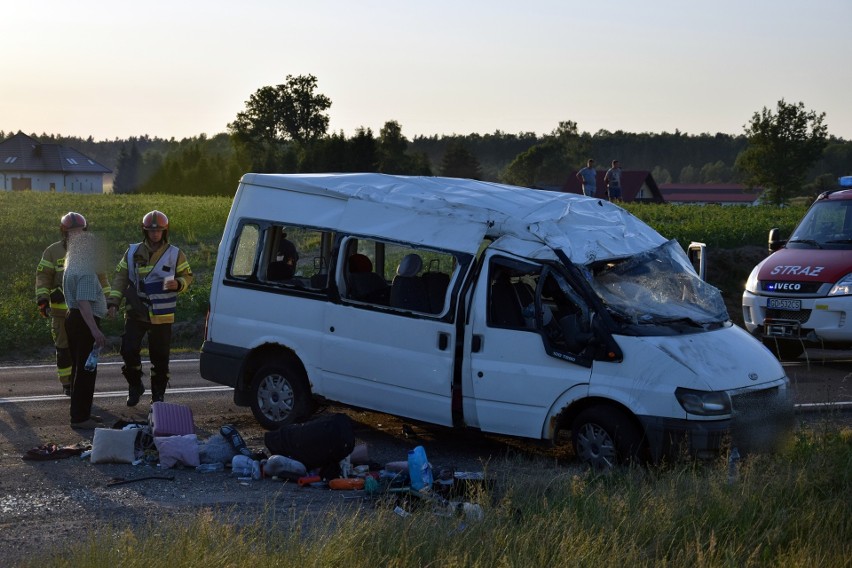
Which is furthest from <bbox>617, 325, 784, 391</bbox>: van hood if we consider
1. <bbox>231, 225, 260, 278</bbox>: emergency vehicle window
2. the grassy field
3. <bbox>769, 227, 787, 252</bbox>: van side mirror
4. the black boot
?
the grassy field

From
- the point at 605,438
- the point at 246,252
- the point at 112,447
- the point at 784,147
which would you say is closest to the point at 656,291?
the point at 605,438

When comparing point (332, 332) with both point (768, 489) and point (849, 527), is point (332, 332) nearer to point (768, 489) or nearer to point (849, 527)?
point (768, 489)

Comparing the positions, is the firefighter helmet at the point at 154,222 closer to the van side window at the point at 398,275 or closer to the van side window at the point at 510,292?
the van side window at the point at 398,275

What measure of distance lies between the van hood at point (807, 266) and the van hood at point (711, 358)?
19.6 feet

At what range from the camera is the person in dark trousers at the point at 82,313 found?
34.2ft

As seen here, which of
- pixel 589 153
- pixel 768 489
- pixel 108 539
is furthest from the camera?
pixel 589 153

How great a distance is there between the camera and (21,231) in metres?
34.8

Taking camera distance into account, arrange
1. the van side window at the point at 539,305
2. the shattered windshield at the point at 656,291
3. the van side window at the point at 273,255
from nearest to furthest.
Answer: the van side window at the point at 539,305 < the shattered windshield at the point at 656,291 < the van side window at the point at 273,255

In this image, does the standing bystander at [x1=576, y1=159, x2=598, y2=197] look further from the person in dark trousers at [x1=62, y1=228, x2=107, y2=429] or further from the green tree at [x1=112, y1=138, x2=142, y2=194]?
the green tree at [x1=112, y1=138, x2=142, y2=194]

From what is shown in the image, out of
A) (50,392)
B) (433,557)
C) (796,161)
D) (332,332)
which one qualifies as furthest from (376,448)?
(796,161)

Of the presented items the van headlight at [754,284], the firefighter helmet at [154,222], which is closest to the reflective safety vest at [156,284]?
the firefighter helmet at [154,222]

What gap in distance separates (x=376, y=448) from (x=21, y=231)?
2746 cm

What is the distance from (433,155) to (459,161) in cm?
4264

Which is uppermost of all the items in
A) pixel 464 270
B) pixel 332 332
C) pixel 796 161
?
pixel 796 161
